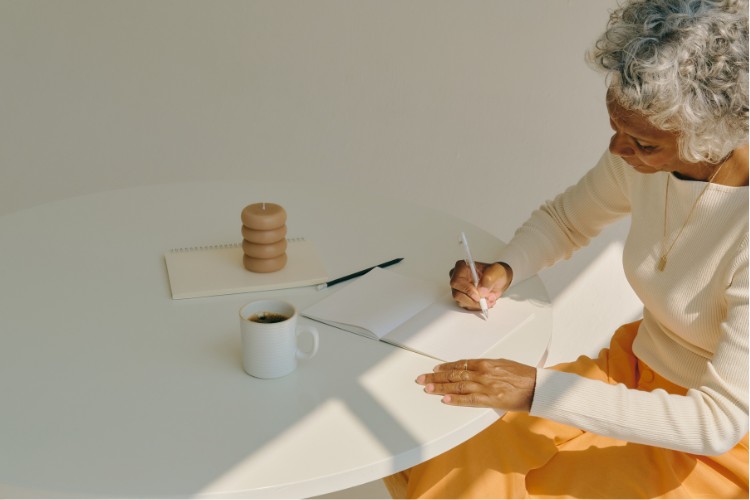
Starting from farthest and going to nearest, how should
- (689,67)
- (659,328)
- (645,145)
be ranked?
(659,328) → (645,145) → (689,67)

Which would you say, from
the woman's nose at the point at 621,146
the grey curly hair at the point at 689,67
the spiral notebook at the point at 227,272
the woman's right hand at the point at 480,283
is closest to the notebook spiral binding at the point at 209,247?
the spiral notebook at the point at 227,272

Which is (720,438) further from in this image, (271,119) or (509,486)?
(271,119)

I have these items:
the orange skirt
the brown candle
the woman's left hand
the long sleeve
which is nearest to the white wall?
the long sleeve

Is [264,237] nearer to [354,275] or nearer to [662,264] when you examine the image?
[354,275]

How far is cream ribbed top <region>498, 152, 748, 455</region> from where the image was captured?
1333mm

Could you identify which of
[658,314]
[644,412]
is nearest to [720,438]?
[644,412]

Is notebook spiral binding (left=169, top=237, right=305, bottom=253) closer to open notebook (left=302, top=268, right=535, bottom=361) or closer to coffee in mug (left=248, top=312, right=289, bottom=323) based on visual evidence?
open notebook (left=302, top=268, right=535, bottom=361)

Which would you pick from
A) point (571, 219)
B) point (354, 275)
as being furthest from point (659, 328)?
point (354, 275)

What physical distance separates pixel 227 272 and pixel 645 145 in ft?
2.69

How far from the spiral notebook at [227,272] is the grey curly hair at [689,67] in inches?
27.1

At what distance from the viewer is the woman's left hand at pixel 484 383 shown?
1306 millimetres

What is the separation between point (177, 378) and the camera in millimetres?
1319

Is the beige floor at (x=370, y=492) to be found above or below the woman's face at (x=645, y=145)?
below

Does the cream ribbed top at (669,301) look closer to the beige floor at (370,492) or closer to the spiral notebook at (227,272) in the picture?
the spiral notebook at (227,272)
